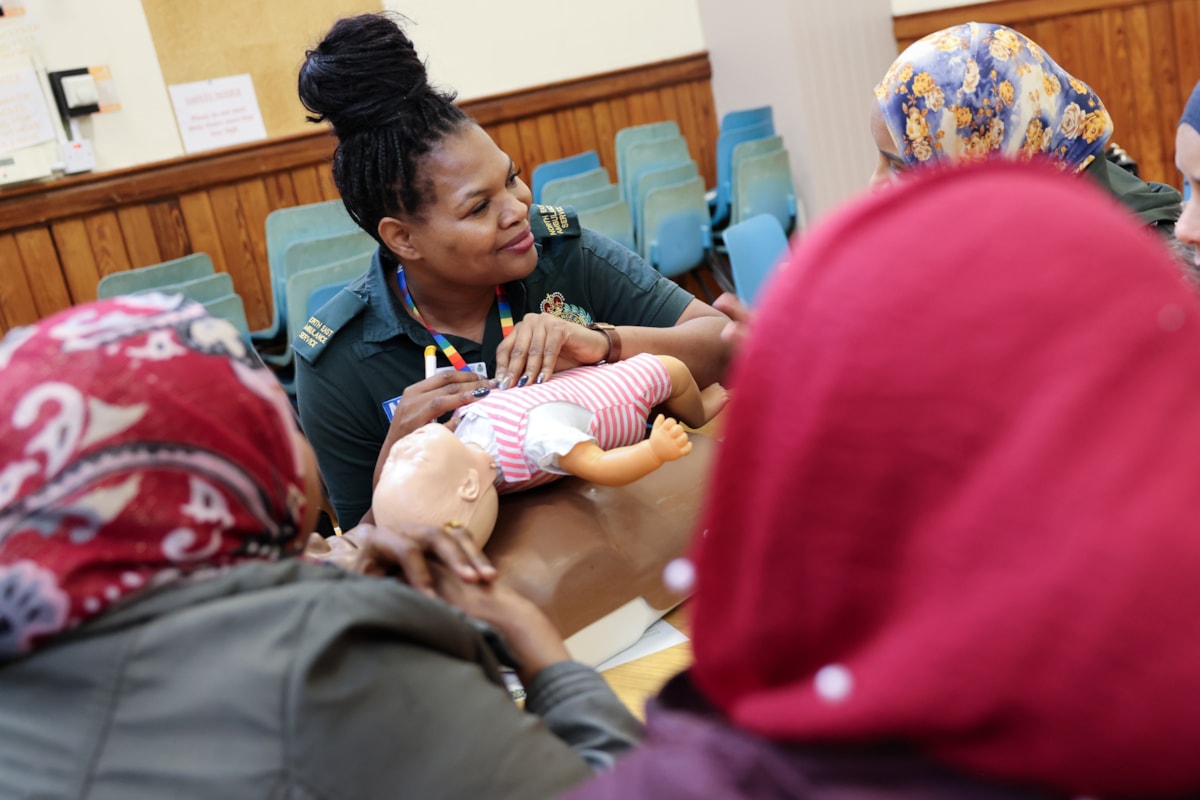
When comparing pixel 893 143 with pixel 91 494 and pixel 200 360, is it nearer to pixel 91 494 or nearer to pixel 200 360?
pixel 200 360

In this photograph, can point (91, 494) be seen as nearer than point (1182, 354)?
No

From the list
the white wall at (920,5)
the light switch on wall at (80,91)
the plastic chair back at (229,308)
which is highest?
the light switch on wall at (80,91)

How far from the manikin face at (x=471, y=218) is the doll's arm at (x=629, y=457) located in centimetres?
55

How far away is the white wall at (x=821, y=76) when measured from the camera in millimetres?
6637

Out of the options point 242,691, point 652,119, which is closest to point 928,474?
point 242,691

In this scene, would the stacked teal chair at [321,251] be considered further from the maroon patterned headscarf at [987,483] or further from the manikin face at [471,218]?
the maroon patterned headscarf at [987,483]

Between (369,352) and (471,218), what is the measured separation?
12.8 inches

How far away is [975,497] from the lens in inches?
21.3

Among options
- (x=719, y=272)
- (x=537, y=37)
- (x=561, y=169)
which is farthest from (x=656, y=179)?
(x=537, y=37)

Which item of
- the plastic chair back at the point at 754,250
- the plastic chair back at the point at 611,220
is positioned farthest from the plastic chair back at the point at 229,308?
the plastic chair back at the point at 754,250

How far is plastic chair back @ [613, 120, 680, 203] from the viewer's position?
6.29 m

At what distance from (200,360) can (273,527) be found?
17 cm

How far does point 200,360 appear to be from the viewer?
0.92 meters

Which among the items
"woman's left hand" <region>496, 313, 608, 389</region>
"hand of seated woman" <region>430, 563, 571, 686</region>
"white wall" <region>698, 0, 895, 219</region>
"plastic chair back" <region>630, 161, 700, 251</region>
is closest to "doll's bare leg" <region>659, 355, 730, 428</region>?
"woman's left hand" <region>496, 313, 608, 389</region>
